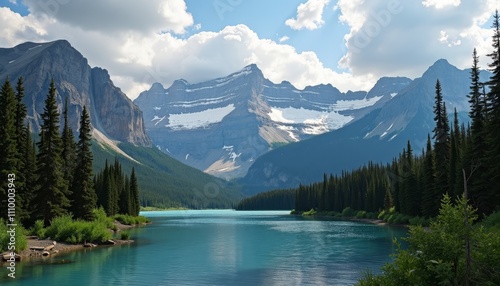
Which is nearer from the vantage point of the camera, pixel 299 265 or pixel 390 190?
pixel 299 265

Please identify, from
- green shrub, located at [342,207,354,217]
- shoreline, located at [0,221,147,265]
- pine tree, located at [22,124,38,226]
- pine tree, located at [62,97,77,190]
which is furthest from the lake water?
green shrub, located at [342,207,354,217]

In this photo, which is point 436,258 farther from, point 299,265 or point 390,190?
point 390,190

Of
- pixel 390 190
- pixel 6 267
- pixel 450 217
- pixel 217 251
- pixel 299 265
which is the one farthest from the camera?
pixel 390 190

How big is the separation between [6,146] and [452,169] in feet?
212

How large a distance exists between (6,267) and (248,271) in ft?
66.5

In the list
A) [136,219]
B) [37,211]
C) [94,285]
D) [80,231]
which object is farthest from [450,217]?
[136,219]

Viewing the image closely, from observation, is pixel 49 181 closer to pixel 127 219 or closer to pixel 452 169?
pixel 127 219

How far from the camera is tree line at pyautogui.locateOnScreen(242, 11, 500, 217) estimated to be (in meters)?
54.5

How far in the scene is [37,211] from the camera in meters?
61.5

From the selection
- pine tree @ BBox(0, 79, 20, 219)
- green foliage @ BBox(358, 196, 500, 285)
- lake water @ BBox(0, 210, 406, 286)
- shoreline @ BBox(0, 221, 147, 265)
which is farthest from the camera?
pine tree @ BBox(0, 79, 20, 219)

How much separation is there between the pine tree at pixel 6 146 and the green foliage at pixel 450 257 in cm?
4582

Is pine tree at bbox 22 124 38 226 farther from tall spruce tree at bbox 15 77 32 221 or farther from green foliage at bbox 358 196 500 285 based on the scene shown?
green foliage at bbox 358 196 500 285

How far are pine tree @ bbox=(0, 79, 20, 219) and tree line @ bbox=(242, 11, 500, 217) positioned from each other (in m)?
47.2

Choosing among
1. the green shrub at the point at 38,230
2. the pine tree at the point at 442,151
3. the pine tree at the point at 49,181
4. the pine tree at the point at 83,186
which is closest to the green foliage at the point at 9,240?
the green shrub at the point at 38,230
